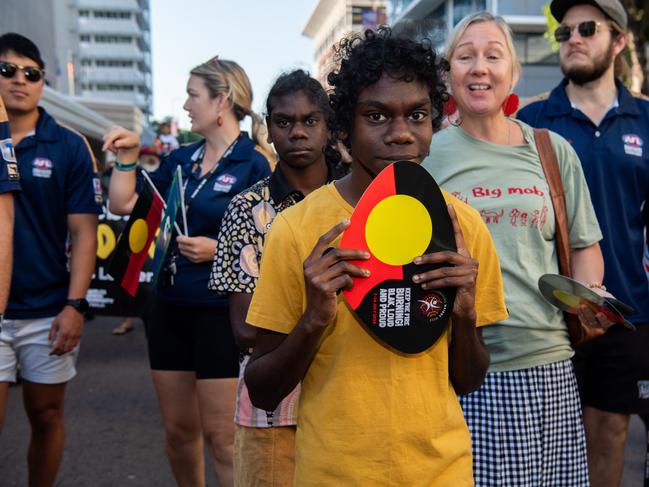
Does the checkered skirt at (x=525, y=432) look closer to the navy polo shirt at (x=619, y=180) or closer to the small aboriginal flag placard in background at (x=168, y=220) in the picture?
the navy polo shirt at (x=619, y=180)

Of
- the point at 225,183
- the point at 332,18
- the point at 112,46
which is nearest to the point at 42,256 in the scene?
the point at 225,183

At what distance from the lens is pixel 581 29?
3.36m

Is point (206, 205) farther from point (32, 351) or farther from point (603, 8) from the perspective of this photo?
point (603, 8)

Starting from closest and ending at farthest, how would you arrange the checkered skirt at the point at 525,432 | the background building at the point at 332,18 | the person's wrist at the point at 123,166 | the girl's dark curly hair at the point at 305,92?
1. the checkered skirt at the point at 525,432
2. the girl's dark curly hair at the point at 305,92
3. the person's wrist at the point at 123,166
4. the background building at the point at 332,18

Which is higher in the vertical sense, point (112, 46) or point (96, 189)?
point (112, 46)

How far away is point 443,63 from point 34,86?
8.54 feet

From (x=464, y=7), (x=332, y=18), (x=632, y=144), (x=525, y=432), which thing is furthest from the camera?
(x=332, y=18)

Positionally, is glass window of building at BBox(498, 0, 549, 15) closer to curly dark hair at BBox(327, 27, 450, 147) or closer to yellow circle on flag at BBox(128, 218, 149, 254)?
yellow circle on flag at BBox(128, 218, 149, 254)

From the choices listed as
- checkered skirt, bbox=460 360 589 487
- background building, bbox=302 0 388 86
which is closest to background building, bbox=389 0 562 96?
checkered skirt, bbox=460 360 589 487

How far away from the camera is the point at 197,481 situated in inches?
147

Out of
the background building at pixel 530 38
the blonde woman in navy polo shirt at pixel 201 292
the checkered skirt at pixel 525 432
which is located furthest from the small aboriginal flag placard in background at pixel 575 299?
the background building at pixel 530 38

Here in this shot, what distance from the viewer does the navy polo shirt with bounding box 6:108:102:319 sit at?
374 cm

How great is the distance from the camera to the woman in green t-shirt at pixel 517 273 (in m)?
2.53

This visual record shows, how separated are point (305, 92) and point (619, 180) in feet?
4.60
